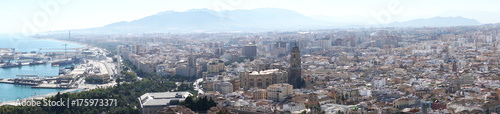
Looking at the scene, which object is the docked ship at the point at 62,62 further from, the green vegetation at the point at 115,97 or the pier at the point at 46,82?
the green vegetation at the point at 115,97

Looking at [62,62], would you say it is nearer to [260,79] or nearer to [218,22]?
[260,79]

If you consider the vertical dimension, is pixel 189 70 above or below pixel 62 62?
above

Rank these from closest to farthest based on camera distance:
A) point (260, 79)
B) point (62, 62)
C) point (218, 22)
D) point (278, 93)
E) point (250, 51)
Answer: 1. point (278, 93)
2. point (260, 79)
3. point (250, 51)
4. point (62, 62)
5. point (218, 22)

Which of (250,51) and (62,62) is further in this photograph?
(62,62)

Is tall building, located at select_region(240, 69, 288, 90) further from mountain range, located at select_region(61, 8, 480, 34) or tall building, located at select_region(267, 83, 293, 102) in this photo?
mountain range, located at select_region(61, 8, 480, 34)

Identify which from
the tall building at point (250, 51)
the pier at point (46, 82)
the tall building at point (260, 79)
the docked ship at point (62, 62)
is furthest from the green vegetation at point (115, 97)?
the docked ship at point (62, 62)

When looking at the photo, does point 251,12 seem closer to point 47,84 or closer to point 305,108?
point 47,84

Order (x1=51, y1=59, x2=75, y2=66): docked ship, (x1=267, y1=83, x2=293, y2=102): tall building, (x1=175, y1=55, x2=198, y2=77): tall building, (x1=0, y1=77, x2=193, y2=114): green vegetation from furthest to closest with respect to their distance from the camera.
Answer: (x1=51, y1=59, x2=75, y2=66): docked ship, (x1=175, y1=55, x2=198, y2=77): tall building, (x1=267, y1=83, x2=293, y2=102): tall building, (x1=0, y1=77, x2=193, y2=114): green vegetation

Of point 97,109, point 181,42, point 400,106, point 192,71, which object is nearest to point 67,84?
point 192,71

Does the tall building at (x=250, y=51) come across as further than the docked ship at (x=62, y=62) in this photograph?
No

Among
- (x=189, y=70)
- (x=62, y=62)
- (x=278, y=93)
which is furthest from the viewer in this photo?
(x=62, y=62)

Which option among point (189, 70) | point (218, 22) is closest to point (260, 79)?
point (189, 70)

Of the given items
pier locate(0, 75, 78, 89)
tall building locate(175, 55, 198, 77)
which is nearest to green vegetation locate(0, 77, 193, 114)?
tall building locate(175, 55, 198, 77)

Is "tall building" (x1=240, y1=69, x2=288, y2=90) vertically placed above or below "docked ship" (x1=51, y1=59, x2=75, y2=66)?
above
